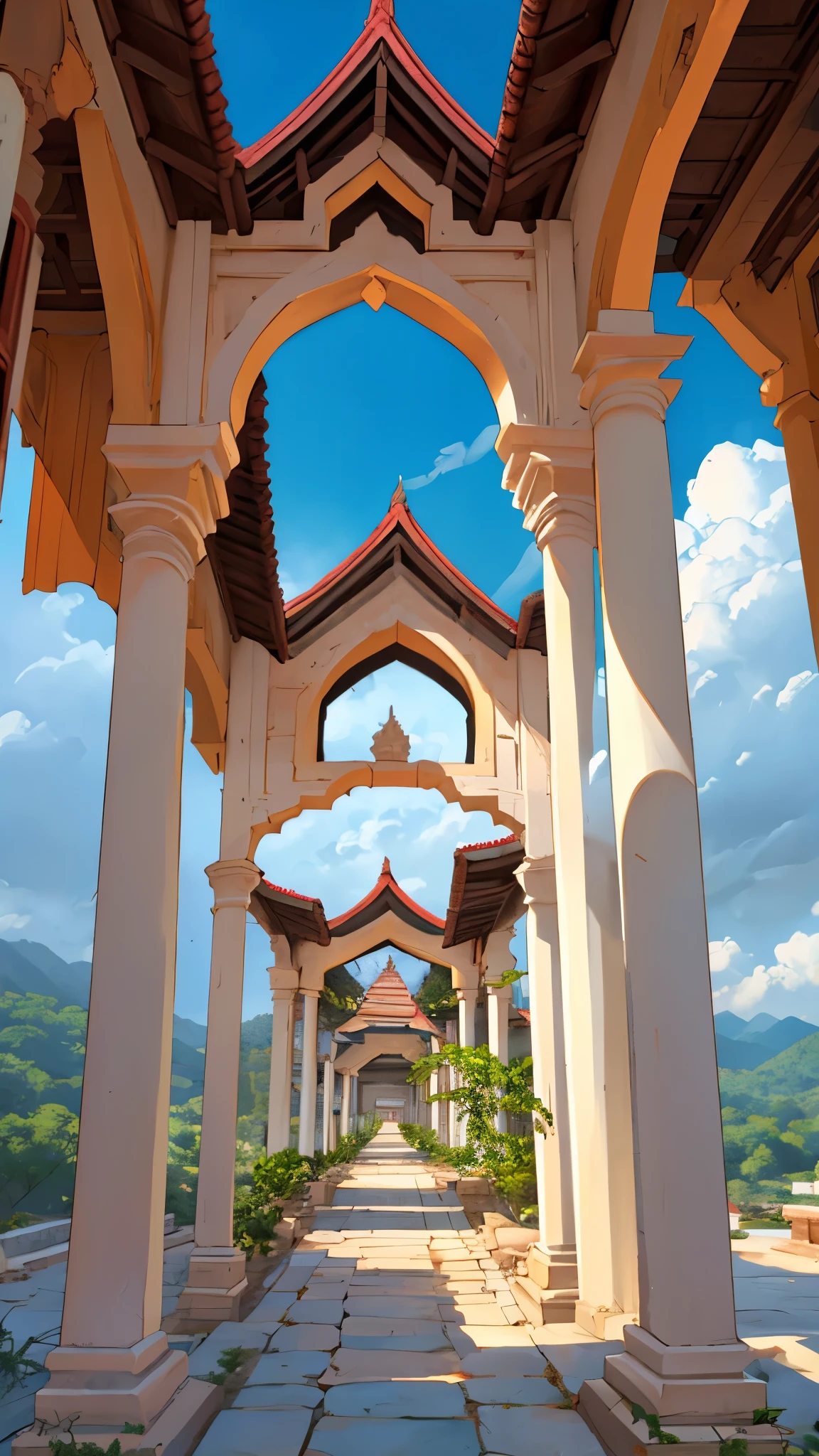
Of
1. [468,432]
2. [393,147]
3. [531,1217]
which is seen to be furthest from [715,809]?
[468,432]

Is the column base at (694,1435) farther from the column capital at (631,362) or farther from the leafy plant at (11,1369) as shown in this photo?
the column capital at (631,362)

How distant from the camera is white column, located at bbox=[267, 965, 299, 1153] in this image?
40.9 ft

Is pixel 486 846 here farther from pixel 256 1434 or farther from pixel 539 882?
pixel 256 1434

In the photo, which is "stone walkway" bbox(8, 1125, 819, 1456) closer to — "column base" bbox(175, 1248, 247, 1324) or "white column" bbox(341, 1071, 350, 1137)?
"column base" bbox(175, 1248, 247, 1324)

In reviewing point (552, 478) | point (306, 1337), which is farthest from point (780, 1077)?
point (552, 478)

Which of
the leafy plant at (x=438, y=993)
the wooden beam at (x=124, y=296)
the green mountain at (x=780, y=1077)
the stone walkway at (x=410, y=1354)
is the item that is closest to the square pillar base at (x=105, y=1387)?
the stone walkway at (x=410, y=1354)

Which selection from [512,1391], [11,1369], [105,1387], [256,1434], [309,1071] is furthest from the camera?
[309,1071]

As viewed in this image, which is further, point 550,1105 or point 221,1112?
point 221,1112

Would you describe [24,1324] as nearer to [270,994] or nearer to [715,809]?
[270,994]

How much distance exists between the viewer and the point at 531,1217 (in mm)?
8359

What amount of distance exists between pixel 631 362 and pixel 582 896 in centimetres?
219

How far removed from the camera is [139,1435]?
9.30 feet

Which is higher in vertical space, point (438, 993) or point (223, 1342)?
point (438, 993)

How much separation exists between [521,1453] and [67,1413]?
4.70 feet
